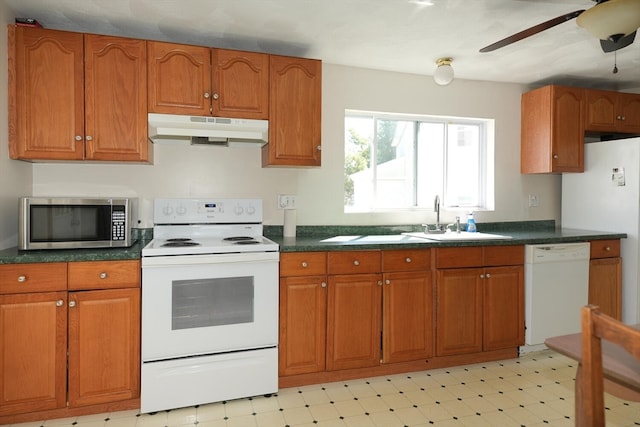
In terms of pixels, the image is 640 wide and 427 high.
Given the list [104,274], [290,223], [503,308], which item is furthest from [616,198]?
[104,274]

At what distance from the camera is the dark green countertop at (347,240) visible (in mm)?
2188

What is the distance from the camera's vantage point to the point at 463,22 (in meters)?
2.50

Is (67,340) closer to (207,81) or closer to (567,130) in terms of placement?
(207,81)

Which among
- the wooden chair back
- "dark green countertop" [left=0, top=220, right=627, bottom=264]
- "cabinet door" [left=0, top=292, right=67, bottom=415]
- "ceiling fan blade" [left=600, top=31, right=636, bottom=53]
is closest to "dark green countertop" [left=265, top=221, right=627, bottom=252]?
"dark green countertop" [left=0, top=220, right=627, bottom=264]

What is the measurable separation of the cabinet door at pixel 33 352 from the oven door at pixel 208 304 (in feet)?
1.39

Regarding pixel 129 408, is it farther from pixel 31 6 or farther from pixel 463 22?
pixel 463 22

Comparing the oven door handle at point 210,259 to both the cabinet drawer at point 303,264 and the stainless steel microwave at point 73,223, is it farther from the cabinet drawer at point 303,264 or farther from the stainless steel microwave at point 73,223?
the stainless steel microwave at point 73,223

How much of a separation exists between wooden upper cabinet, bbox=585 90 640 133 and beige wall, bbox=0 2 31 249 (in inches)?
170

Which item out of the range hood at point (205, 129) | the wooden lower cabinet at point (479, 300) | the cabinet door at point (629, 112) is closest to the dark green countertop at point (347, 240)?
the wooden lower cabinet at point (479, 300)

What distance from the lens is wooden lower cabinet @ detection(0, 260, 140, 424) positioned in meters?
2.11

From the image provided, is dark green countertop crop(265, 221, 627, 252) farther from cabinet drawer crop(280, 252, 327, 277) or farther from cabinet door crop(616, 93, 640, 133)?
cabinet door crop(616, 93, 640, 133)

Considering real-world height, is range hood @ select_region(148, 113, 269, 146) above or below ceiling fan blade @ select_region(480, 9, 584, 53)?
below

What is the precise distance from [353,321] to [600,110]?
2967mm

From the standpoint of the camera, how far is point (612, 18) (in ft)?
5.40
